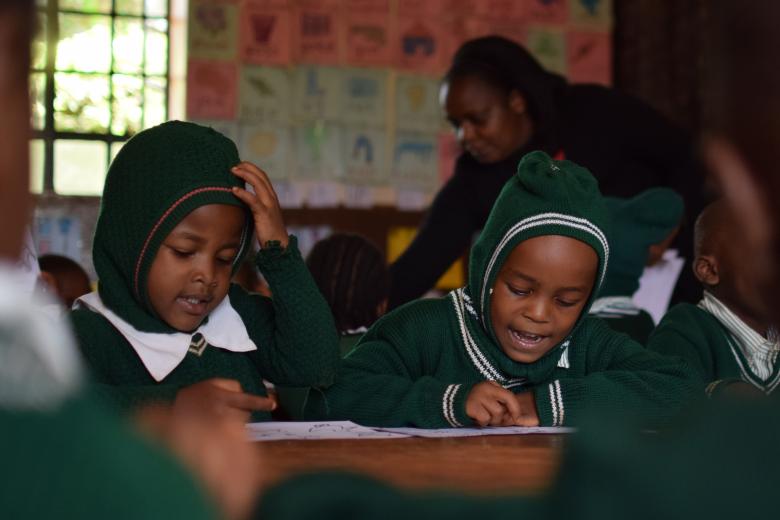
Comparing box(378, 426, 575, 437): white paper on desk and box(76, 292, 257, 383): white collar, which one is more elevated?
box(76, 292, 257, 383): white collar

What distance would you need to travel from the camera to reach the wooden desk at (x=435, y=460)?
1.02m

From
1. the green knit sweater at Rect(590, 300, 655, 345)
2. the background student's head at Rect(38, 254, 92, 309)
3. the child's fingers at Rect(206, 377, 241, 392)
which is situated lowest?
the background student's head at Rect(38, 254, 92, 309)

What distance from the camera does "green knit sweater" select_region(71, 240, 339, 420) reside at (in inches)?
74.4

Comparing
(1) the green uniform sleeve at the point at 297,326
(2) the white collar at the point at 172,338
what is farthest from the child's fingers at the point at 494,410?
(2) the white collar at the point at 172,338

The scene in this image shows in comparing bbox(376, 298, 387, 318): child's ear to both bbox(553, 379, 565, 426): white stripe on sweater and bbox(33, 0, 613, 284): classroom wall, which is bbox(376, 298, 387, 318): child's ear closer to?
bbox(553, 379, 565, 426): white stripe on sweater

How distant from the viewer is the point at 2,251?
1.87 ft

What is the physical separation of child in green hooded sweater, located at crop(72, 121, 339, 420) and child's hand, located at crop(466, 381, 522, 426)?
32cm

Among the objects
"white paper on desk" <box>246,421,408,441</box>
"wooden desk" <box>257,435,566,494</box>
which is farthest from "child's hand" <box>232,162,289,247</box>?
"wooden desk" <box>257,435,566,494</box>

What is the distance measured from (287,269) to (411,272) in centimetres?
152

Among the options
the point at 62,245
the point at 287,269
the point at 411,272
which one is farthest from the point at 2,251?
the point at 62,245

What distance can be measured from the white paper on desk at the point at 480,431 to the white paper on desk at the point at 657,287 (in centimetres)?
160

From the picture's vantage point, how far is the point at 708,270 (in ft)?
8.07

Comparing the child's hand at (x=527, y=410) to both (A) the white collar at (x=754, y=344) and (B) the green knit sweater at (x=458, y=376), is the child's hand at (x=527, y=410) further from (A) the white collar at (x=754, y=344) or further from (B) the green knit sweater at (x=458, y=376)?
(A) the white collar at (x=754, y=344)

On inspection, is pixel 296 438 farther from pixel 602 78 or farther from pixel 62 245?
pixel 602 78
